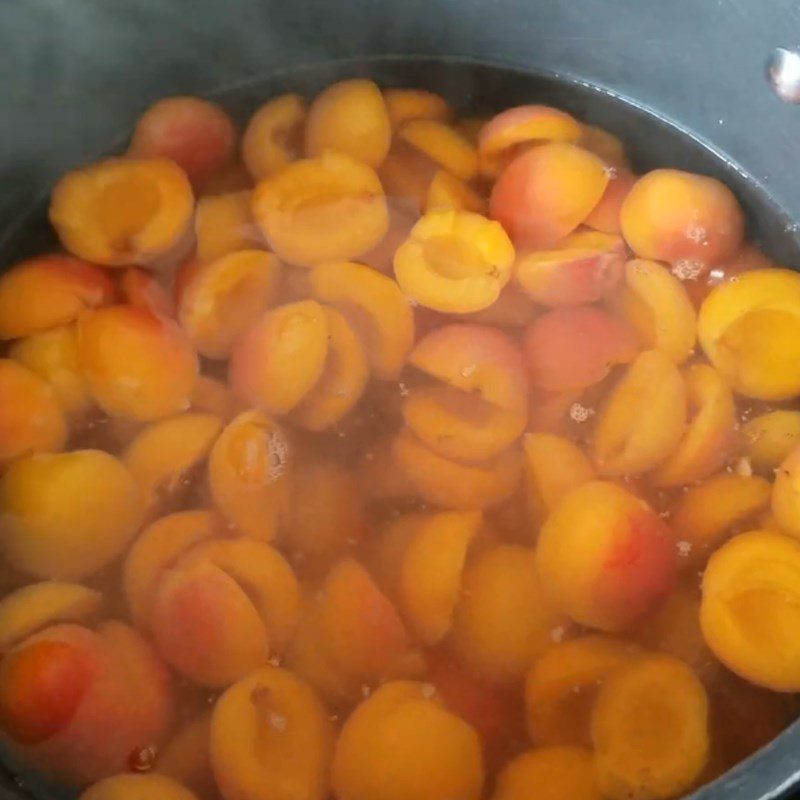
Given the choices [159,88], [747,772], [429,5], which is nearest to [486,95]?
[429,5]

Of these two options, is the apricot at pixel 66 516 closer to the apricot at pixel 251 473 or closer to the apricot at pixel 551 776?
the apricot at pixel 251 473


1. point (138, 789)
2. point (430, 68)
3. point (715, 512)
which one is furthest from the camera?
point (430, 68)

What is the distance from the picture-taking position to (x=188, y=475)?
0.87 m

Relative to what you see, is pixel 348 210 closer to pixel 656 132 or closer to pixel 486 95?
pixel 486 95

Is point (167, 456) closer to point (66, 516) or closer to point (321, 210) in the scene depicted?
point (66, 516)

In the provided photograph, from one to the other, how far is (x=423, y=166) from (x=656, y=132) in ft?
0.91

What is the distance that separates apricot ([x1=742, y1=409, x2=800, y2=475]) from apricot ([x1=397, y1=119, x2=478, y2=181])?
0.39m

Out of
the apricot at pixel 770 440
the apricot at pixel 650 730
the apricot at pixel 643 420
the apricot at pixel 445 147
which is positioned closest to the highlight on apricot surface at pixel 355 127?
the apricot at pixel 445 147

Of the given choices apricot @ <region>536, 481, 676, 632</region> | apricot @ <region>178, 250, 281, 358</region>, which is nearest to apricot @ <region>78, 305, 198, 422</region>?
apricot @ <region>178, 250, 281, 358</region>

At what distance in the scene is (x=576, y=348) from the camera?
3.00 ft

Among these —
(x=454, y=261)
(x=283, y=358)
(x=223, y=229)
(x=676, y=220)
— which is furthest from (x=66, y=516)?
(x=676, y=220)

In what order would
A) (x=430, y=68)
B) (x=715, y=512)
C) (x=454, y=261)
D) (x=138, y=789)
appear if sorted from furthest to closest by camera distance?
(x=430, y=68)
(x=454, y=261)
(x=715, y=512)
(x=138, y=789)

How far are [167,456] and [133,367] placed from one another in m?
0.09

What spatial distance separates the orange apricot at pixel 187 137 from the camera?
1.06 metres
